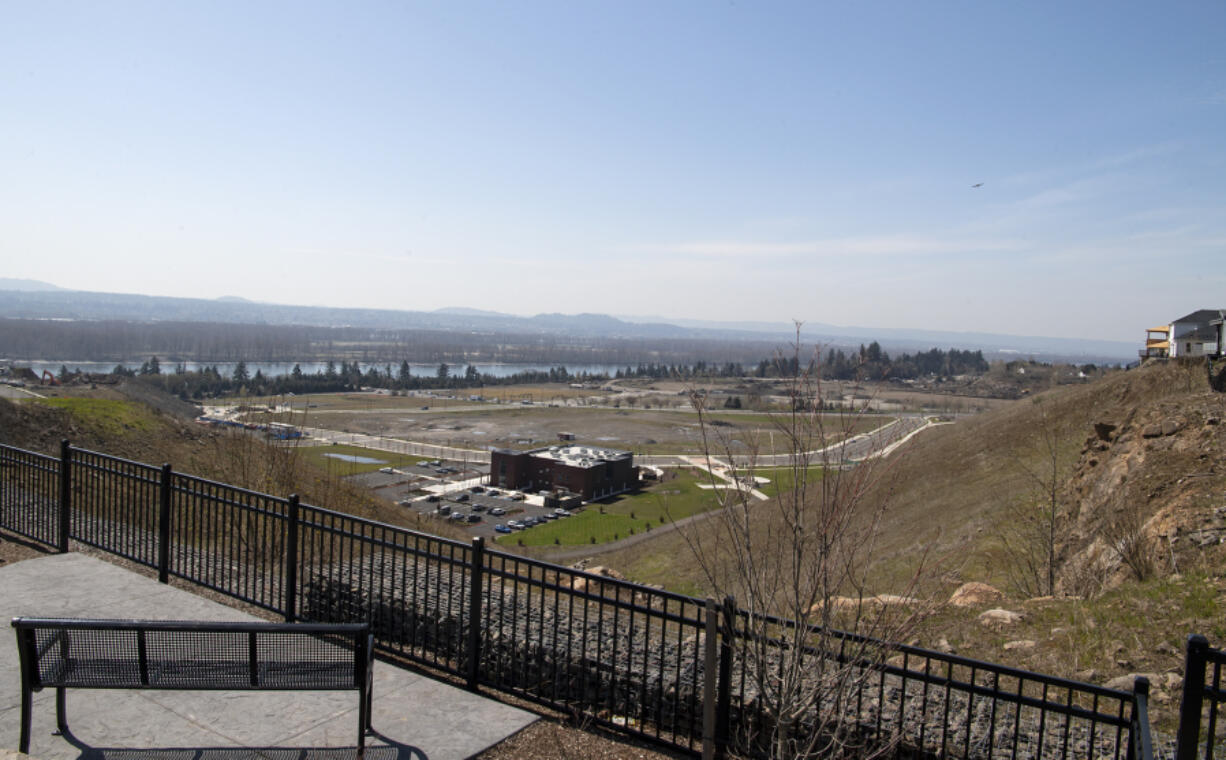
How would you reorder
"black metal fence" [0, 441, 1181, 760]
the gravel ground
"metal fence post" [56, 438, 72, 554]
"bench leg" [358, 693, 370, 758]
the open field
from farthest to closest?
the open field < "metal fence post" [56, 438, 72, 554] < the gravel ground < "bench leg" [358, 693, 370, 758] < "black metal fence" [0, 441, 1181, 760]

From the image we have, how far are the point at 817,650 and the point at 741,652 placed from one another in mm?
480

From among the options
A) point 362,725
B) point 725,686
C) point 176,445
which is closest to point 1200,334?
point 725,686

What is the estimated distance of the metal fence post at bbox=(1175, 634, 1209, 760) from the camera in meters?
3.68

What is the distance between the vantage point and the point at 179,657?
16.2ft

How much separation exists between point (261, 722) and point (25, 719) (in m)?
1.43

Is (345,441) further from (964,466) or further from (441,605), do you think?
(441,605)

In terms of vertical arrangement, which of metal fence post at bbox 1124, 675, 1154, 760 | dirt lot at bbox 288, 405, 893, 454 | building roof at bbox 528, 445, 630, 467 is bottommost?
dirt lot at bbox 288, 405, 893, 454

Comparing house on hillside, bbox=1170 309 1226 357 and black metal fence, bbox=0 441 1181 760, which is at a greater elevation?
house on hillside, bbox=1170 309 1226 357

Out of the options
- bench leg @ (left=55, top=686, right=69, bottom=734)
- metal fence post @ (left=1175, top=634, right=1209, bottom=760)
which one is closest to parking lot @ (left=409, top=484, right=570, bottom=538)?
bench leg @ (left=55, top=686, right=69, bottom=734)

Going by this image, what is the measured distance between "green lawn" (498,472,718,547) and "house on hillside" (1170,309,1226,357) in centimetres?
2084

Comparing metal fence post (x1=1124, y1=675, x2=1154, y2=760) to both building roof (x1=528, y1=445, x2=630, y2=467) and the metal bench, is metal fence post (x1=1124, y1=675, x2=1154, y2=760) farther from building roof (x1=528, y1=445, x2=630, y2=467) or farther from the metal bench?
building roof (x1=528, y1=445, x2=630, y2=467)

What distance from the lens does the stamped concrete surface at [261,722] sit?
500 cm

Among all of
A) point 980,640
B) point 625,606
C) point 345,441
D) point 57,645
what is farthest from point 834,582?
point 345,441

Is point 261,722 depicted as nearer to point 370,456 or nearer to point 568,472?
point 568,472
